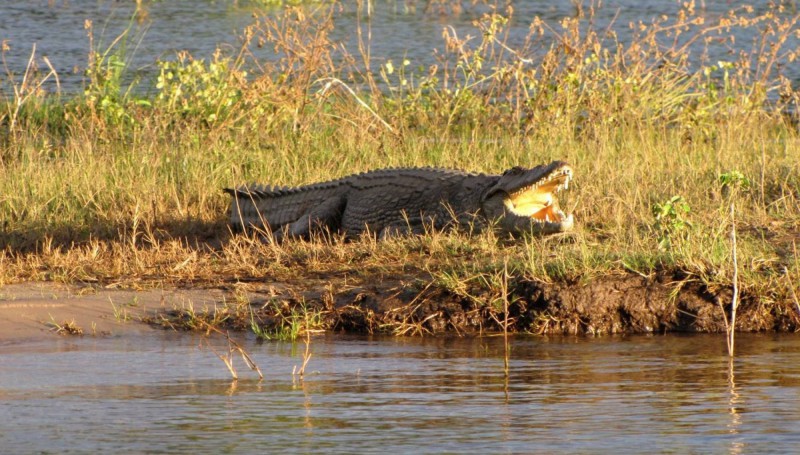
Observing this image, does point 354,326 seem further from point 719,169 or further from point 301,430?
point 719,169

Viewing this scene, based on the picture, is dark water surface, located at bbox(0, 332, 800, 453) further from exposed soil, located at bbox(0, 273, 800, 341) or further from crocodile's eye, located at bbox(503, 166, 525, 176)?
crocodile's eye, located at bbox(503, 166, 525, 176)

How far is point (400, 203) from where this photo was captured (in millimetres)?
7738

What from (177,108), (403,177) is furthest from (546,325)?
(177,108)

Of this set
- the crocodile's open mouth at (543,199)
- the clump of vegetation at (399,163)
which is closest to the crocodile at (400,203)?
the crocodile's open mouth at (543,199)

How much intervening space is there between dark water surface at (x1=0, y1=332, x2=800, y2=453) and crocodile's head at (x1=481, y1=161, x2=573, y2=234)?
1.41 m

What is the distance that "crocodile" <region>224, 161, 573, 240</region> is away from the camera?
709 cm

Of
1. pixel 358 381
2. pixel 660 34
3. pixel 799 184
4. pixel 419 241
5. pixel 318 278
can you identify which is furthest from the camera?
pixel 660 34

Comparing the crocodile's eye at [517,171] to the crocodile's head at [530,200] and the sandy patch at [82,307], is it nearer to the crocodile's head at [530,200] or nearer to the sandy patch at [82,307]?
the crocodile's head at [530,200]

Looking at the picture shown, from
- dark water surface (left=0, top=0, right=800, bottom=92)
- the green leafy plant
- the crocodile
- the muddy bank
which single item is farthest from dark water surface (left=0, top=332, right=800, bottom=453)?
dark water surface (left=0, top=0, right=800, bottom=92)

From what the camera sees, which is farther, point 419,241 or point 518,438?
point 419,241

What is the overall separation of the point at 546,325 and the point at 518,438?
6.31ft

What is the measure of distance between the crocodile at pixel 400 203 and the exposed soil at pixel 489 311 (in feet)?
4.13

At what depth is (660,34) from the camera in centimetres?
1791

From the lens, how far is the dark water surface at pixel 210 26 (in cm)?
1623
